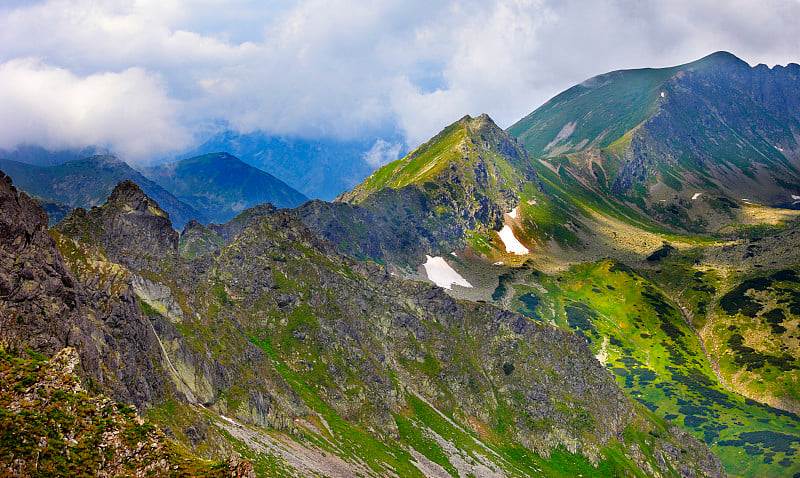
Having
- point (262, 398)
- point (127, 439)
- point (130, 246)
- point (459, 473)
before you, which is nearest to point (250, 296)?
point (130, 246)

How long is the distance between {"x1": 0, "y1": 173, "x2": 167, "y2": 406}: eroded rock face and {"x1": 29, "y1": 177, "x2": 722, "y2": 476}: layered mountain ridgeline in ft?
17.0

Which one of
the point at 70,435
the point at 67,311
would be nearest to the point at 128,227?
the point at 67,311

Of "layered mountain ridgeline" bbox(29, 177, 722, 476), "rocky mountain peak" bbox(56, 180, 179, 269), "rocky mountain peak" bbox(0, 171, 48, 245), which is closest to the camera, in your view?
"rocky mountain peak" bbox(0, 171, 48, 245)

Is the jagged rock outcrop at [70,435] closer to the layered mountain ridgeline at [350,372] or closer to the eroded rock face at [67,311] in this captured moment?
the eroded rock face at [67,311]

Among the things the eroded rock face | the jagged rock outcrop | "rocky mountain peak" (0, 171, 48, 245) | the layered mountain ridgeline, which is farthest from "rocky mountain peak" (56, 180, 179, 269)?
the jagged rock outcrop

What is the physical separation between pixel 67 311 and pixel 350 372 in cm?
8477

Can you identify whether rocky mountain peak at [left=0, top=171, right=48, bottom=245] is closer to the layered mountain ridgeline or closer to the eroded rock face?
the eroded rock face

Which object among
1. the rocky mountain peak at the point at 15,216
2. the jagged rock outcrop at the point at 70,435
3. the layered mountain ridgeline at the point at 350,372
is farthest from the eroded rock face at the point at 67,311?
the jagged rock outcrop at the point at 70,435

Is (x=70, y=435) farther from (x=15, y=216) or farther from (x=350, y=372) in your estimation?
(x=350, y=372)

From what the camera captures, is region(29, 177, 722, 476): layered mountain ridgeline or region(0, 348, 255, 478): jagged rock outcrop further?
region(29, 177, 722, 476): layered mountain ridgeline

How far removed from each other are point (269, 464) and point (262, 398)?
24.0 m

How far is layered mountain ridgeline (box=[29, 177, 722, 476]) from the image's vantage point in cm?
9150

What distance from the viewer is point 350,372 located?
13425 cm

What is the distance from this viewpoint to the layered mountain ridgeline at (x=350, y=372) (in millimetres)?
91500
